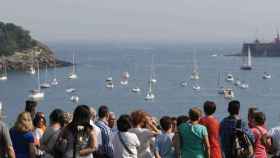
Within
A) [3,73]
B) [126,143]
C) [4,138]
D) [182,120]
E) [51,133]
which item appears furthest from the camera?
[3,73]

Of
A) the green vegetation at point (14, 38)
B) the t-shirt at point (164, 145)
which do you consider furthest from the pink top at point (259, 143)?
the green vegetation at point (14, 38)

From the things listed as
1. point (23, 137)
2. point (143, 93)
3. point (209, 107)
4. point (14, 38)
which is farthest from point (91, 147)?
point (14, 38)

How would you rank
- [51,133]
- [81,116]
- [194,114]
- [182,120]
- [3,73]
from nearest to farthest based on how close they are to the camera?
[81,116], [51,133], [194,114], [182,120], [3,73]

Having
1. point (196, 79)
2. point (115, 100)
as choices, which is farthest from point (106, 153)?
point (196, 79)

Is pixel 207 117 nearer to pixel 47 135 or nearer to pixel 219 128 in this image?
pixel 219 128

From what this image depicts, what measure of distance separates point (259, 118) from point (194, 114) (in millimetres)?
904

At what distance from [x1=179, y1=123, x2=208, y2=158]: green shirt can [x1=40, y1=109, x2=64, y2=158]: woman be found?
1.54 metres

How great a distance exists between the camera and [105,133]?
34.4ft

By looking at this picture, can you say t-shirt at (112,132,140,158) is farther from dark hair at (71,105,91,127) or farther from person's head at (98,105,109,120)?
dark hair at (71,105,91,127)

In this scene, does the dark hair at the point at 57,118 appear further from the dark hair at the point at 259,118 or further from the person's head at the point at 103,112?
the dark hair at the point at 259,118

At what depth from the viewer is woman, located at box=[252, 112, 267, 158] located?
33.7 feet

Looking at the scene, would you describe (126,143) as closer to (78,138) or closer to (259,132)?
(78,138)

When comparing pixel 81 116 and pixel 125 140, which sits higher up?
pixel 81 116

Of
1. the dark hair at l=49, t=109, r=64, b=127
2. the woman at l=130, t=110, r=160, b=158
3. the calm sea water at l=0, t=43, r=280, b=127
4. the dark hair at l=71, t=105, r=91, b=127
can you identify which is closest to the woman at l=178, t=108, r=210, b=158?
the woman at l=130, t=110, r=160, b=158
